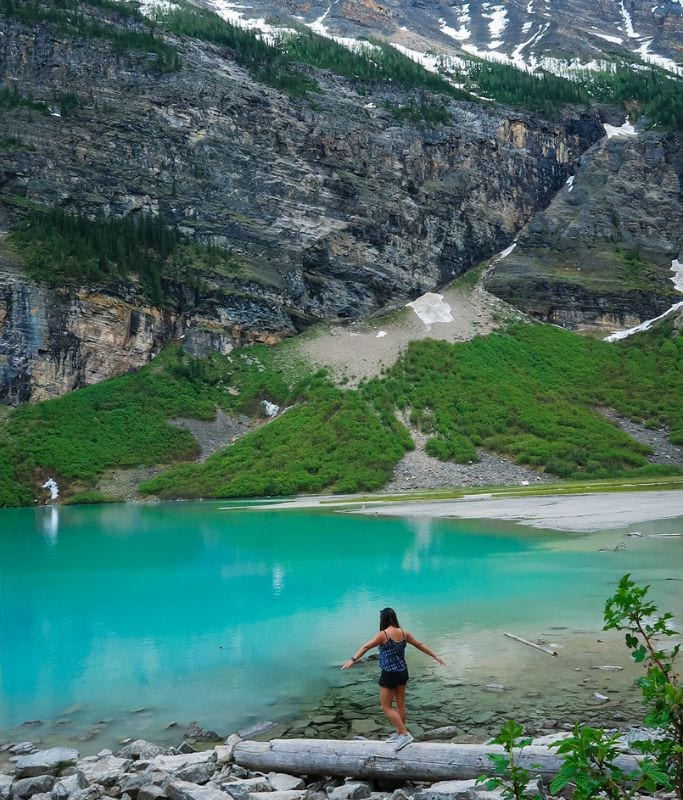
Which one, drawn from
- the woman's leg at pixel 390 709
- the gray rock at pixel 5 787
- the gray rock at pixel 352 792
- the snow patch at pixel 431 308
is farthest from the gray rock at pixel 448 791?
the snow patch at pixel 431 308

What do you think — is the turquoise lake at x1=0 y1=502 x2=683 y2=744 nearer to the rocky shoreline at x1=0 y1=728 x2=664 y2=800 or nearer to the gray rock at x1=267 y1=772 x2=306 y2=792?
the rocky shoreline at x1=0 y1=728 x2=664 y2=800

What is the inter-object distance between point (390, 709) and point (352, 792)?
183 centimetres

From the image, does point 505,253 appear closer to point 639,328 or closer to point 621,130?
point 639,328

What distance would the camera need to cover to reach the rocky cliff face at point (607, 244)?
104 metres

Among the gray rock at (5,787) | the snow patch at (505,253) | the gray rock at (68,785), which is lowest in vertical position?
the gray rock at (5,787)

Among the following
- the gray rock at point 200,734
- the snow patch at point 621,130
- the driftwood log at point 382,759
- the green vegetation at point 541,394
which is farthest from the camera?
the snow patch at point 621,130

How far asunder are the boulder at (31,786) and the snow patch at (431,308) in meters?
94.7

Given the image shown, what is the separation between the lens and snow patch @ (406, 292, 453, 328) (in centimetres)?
10169

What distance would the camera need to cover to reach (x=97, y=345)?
290ft

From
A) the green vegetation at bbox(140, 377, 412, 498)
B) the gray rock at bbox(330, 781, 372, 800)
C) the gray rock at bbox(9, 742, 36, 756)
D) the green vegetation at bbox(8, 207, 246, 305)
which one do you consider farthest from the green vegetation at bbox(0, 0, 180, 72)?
the gray rock at bbox(330, 781, 372, 800)

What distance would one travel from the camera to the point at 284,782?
716 centimetres

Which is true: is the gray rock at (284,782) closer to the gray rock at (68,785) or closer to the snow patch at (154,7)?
the gray rock at (68,785)

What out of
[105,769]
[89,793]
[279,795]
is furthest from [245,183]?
[279,795]

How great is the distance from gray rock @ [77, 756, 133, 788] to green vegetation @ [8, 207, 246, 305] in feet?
293
